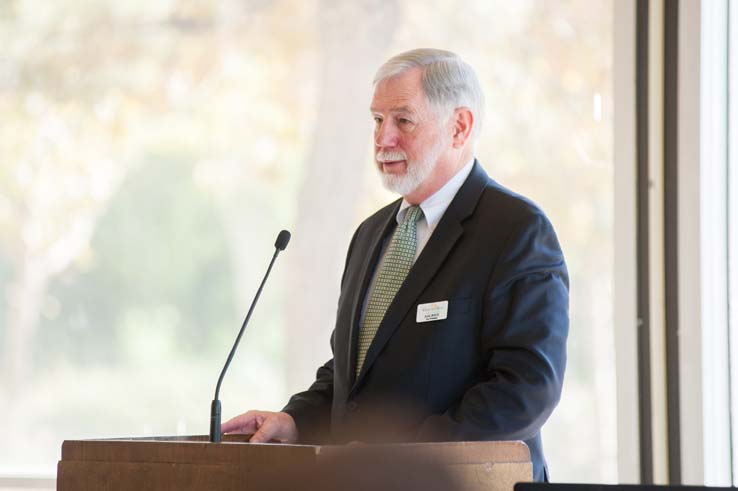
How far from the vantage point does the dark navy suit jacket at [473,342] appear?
2.09 metres

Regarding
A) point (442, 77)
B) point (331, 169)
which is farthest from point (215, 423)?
point (331, 169)

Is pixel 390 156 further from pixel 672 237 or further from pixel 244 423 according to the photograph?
pixel 672 237

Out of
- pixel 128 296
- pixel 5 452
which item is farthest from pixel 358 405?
pixel 5 452

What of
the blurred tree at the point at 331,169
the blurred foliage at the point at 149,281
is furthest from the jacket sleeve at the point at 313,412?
the blurred foliage at the point at 149,281

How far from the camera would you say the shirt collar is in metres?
2.52

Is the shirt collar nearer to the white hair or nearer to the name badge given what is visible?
the white hair

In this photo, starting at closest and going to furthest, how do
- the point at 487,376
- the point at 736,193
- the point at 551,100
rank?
the point at 487,376 < the point at 736,193 < the point at 551,100

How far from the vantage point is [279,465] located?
1.51 metres

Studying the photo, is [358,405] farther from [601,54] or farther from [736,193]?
[601,54]

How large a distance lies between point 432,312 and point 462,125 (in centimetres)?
56

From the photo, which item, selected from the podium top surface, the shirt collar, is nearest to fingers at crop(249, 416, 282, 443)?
the podium top surface

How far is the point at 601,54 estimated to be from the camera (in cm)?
382

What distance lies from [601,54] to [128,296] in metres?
2.27

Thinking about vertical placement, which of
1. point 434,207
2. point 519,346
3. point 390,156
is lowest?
point 519,346
